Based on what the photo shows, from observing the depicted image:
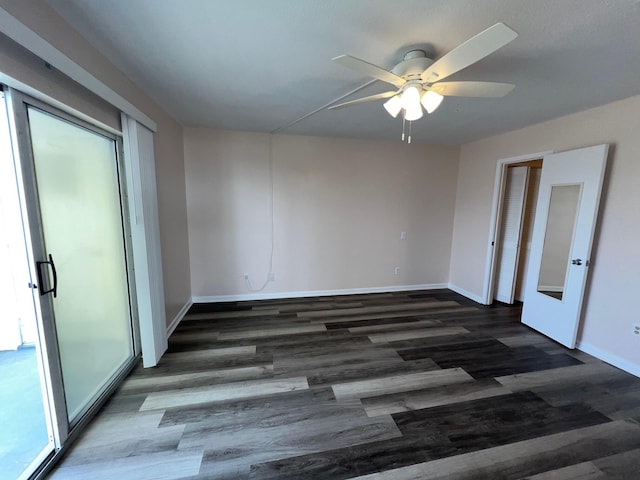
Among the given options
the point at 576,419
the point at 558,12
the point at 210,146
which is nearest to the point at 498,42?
the point at 558,12

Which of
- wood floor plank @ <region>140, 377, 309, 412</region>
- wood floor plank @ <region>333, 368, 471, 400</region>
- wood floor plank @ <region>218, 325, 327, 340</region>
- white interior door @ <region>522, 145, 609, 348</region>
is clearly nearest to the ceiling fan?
white interior door @ <region>522, 145, 609, 348</region>

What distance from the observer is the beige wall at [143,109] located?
1.26m

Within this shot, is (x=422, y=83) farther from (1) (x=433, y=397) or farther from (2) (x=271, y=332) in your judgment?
(2) (x=271, y=332)

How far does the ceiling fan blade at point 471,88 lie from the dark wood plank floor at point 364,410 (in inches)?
89.3

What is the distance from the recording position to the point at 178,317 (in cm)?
319

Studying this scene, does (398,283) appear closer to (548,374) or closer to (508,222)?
(508,222)

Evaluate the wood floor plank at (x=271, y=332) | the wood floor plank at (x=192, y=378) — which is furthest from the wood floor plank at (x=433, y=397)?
the wood floor plank at (x=271, y=332)

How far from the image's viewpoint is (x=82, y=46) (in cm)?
157

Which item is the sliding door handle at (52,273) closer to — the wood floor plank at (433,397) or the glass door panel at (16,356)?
the glass door panel at (16,356)

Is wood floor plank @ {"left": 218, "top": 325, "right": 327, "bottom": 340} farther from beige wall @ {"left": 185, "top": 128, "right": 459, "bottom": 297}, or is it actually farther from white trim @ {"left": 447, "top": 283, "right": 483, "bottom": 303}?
white trim @ {"left": 447, "top": 283, "right": 483, "bottom": 303}

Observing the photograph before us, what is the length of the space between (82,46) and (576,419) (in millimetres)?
4204

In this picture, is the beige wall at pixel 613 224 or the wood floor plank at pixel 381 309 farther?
the wood floor plank at pixel 381 309

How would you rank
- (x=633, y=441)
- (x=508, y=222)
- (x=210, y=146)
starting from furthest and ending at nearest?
(x=508, y=222) < (x=210, y=146) < (x=633, y=441)

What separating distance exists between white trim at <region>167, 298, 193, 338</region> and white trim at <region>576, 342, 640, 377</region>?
4.58m
